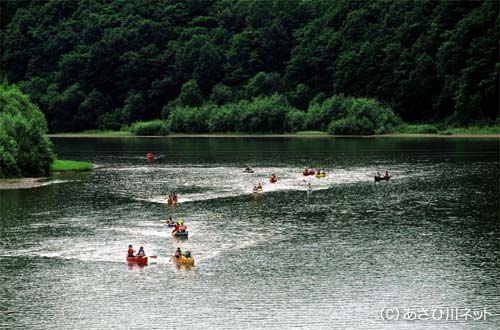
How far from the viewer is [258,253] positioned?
3482 inches

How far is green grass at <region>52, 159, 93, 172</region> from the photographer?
165375 millimetres

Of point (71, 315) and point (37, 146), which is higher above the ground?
point (37, 146)

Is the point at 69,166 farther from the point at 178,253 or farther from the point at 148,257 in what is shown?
the point at 178,253

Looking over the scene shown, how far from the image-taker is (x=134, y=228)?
4050 inches

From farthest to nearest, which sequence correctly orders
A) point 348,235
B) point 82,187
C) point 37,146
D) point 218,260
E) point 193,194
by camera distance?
point 37,146, point 82,187, point 193,194, point 348,235, point 218,260

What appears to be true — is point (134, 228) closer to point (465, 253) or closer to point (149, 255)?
point (149, 255)

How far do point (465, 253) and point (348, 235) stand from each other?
15168mm

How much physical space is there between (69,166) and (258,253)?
294ft

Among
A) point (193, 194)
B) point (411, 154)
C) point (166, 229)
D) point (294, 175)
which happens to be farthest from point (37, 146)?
point (411, 154)

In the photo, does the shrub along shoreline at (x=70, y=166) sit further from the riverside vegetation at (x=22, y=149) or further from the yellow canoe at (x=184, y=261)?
the yellow canoe at (x=184, y=261)

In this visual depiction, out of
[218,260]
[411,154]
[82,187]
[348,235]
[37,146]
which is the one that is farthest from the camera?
[411,154]

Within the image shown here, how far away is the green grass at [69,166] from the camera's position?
6511 inches

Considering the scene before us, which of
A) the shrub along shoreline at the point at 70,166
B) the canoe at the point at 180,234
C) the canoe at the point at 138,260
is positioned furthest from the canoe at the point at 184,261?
the shrub along shoreline at the point at 70,166

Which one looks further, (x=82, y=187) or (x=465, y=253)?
(x=82, y=187)
